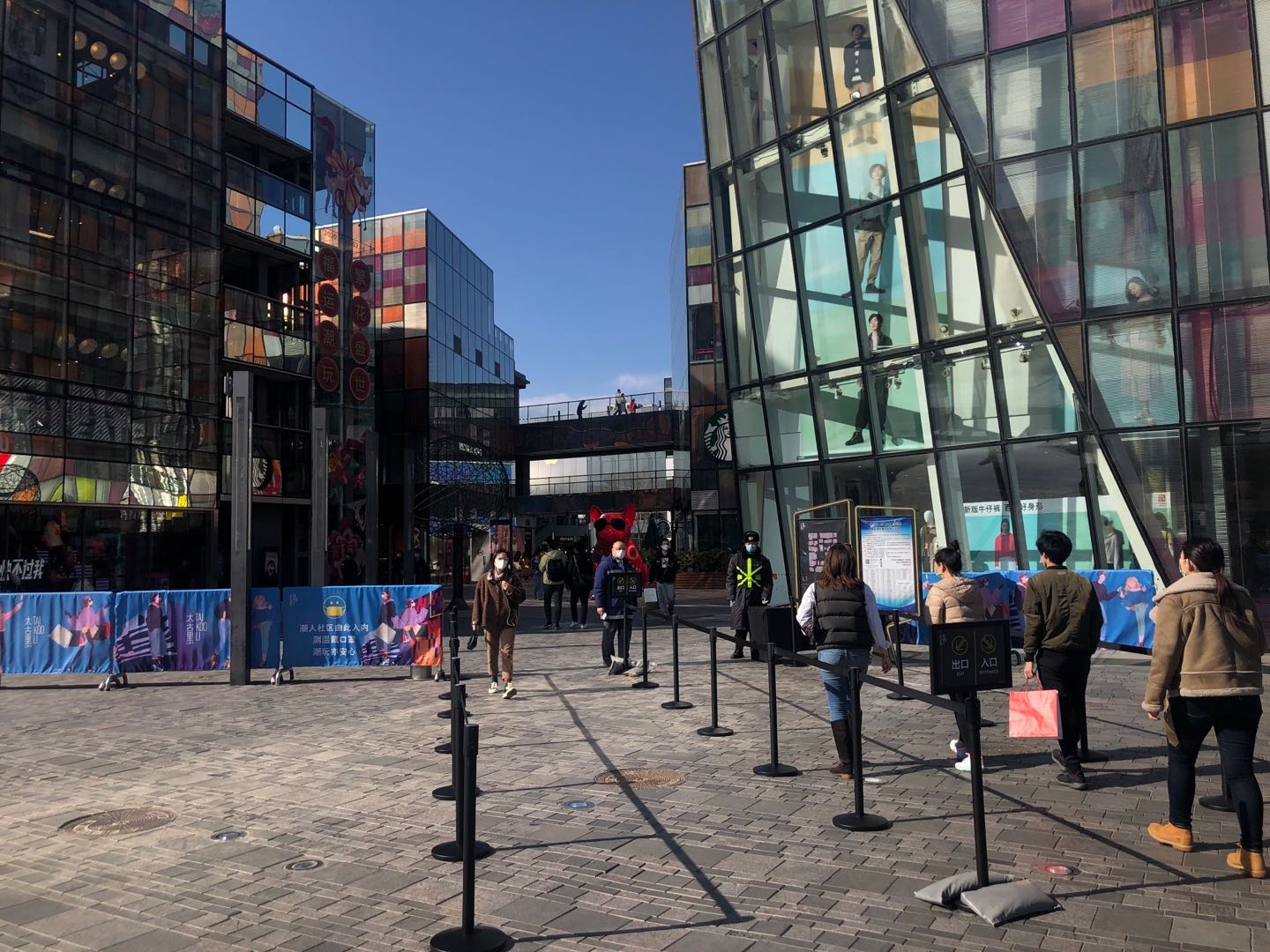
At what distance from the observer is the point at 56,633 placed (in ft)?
47.2

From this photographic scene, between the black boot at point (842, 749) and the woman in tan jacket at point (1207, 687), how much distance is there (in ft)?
7.79

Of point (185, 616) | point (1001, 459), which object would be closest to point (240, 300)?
point (185, 616)

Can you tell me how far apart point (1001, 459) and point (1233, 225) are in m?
5.53

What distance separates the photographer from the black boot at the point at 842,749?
7.91m

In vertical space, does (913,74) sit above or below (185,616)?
above

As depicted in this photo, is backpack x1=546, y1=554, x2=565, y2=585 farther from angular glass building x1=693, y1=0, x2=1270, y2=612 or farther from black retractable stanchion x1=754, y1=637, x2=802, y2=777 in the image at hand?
black retractable stanchion x1=754, y1=637, x2=802, y2=777

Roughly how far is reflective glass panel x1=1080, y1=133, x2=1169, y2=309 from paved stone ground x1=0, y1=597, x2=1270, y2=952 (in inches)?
367

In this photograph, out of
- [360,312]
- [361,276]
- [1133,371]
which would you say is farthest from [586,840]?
[361,276]

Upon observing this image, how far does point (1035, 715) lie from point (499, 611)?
7226 millimetres

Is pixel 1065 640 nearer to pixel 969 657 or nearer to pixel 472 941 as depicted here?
pixel 969 657

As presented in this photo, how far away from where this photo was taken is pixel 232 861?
6.04m

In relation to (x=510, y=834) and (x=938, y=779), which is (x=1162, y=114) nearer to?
(x=938, y=779)

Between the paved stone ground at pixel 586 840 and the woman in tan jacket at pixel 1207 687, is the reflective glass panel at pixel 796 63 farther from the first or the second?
the woman in tan jacket at pixel 1207 687

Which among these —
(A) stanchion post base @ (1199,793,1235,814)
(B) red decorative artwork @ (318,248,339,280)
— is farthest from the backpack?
(B) red decorative artwork @ (318,248,339,280)
